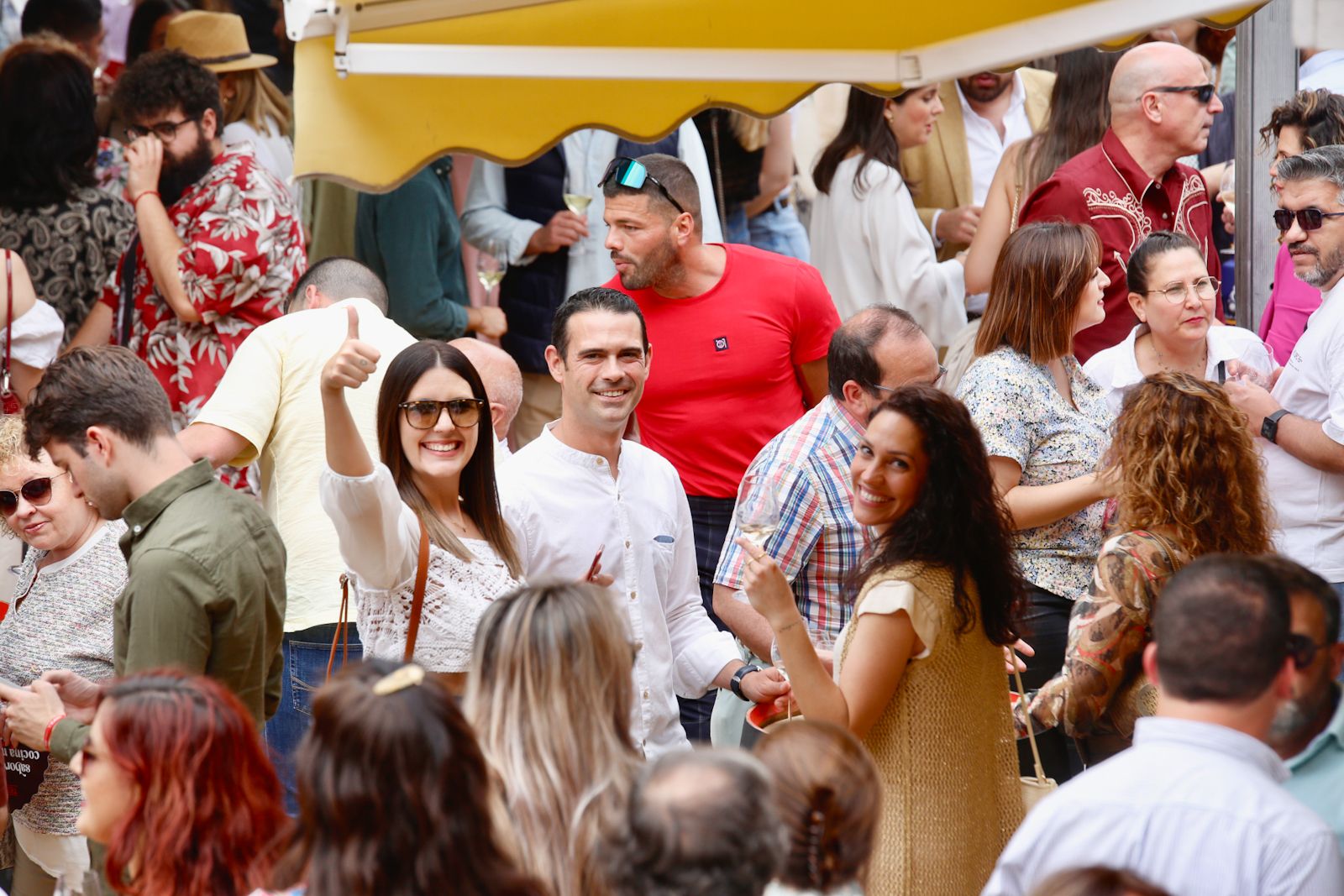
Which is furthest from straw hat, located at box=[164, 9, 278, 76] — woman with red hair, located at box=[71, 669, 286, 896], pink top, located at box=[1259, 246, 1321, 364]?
woman with red hair, located at box=[71, 669, 286, 896]

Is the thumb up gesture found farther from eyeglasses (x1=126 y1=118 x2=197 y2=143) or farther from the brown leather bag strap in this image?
eyeglasses (x1=126 y1=118 x2=197 y2=143)

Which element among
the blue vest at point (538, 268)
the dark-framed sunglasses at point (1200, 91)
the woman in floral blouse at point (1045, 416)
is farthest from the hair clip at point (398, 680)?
the blue vest at point (538, 268)

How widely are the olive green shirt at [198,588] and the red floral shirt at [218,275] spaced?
224 centimetres

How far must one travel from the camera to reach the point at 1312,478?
16.0ft

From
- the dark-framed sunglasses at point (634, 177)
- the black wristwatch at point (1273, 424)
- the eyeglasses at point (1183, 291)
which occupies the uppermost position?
the dark-framed sunglasses at point (634, 177)

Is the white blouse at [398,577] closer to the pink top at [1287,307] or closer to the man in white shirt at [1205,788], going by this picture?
the man in white shirt at [1205,788]

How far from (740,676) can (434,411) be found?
43.9 inches

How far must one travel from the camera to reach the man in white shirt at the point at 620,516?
14.1ft

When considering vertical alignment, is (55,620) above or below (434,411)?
below

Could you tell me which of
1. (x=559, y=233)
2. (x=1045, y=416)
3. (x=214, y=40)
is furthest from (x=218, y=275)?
(x=1045, y=416)

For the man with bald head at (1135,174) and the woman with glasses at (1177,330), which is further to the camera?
the man with bald head at (1135,174)

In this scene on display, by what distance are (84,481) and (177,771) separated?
4.08ft

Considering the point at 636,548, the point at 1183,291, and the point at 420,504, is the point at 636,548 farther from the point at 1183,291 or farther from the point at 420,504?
the point at 1183,291

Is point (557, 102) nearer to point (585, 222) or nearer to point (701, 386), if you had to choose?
point (701, 386)
